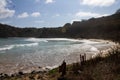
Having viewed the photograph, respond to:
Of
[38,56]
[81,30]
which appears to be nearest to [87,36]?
[81,30]

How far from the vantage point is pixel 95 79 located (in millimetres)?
7945

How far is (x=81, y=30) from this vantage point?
118 metres

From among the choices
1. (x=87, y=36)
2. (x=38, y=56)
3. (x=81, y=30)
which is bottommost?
(x=38, y=56)

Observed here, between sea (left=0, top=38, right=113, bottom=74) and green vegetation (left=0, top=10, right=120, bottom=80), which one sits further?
sea (left=0, top=38, right=113, bottom=74)

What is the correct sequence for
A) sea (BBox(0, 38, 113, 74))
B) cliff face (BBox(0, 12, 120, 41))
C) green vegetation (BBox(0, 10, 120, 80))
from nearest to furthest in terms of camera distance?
green vegetation (BBox(0, 10, 120, 80))
sea (BBox(0, 38, 113, 74))
cliff face (BBox(0, 12, 120, 41))

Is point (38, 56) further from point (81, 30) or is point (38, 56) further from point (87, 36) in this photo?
point (81, 30)

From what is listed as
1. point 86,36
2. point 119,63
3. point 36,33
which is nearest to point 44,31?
point 36,33

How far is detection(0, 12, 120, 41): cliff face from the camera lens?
83.5 meters

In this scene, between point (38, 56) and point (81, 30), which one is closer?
point (38, 56)

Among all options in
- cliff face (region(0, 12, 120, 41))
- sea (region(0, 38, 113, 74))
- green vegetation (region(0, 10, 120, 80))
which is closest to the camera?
green vegetation (region(0, 10, 120, 80))

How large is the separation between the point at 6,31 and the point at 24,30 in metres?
15.9

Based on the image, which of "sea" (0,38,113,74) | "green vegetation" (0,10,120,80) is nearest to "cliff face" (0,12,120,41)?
"green vegetation" (0,10,120,80)

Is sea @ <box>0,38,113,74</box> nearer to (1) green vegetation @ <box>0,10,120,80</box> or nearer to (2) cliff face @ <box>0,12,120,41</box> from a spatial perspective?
(1) green vegetation @ <box>0,10,120,80</box>

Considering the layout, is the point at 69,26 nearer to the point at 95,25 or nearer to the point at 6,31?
the point at 95,25
